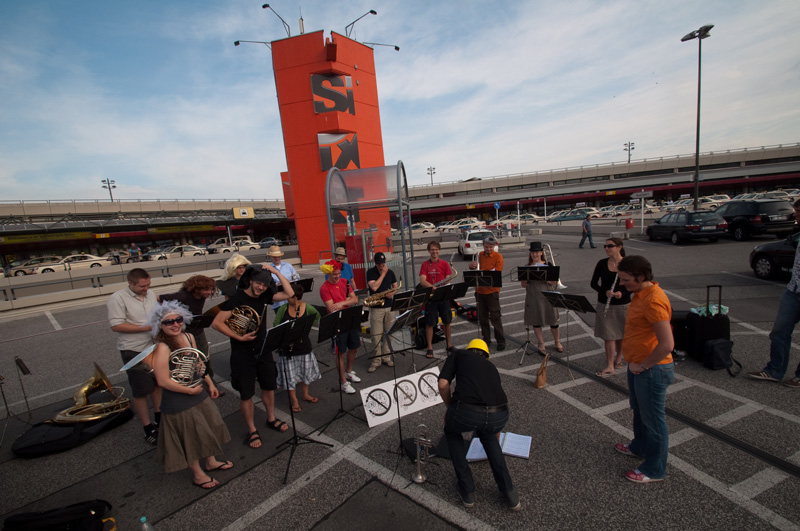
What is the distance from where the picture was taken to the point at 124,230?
37.7m

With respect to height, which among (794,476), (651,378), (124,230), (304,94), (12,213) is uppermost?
(304,94)

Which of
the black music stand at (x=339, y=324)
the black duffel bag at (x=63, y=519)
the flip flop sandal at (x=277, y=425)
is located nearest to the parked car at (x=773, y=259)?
the black music stand at (x=339, y=324)

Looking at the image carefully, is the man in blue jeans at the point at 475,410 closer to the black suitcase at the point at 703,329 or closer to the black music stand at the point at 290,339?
the black music stand at the point at 290,339

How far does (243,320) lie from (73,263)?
29.9m

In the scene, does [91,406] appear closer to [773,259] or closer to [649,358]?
[649,358]

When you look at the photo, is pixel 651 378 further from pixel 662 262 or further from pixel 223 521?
pixel 662 262

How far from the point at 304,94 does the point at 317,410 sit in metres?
15.9

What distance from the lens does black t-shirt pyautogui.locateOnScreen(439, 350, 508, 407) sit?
2590 mm

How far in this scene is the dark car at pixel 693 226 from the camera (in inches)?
602

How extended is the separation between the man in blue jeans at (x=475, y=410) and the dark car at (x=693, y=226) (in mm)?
18362

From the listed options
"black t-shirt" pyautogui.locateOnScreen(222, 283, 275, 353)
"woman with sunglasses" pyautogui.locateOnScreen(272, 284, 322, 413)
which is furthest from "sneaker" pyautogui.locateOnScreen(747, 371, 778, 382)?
"black t-shirt" pyautogui.locateOnScreen(222, 283, 275, 353)

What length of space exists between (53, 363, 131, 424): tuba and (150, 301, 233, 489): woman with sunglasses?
2369 millimetres

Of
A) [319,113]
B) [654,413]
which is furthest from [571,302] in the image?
[319,113]

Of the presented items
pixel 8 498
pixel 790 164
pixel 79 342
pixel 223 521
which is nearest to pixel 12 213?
pixel 79 342
